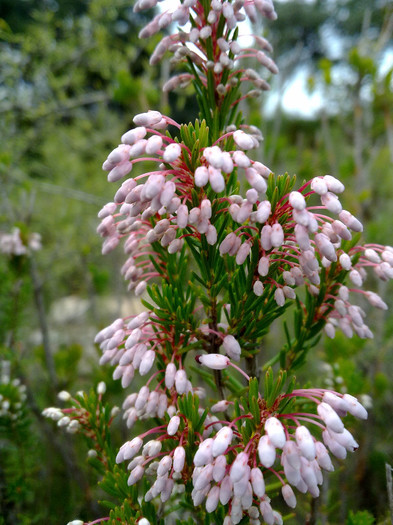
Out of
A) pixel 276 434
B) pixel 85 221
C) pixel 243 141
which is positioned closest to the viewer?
pixel 276 434

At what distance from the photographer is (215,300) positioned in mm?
873

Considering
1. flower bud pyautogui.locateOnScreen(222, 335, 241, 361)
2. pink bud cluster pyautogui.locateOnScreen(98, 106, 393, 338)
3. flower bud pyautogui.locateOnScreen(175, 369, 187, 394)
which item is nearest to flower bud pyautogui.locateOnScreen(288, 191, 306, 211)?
pink bud cluster pyautogui.locateOnScreen(98, 106, 393, 338)

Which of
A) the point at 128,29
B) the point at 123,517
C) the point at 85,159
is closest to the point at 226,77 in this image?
the point at 123,517

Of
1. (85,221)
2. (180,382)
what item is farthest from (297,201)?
(85,221)

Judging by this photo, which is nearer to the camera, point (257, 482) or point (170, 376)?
point (257, 482)

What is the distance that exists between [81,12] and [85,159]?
374 centimetres

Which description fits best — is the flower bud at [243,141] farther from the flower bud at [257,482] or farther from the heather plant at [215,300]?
the flower bud at [257,482]

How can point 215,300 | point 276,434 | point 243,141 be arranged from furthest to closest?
point 215,300 < point 243,141 < point 276,434

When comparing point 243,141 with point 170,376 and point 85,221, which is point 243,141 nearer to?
point 170,376

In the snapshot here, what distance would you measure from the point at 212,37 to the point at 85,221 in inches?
144

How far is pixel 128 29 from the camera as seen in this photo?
896 cm

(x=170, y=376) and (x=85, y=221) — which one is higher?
(x=170, y=376)

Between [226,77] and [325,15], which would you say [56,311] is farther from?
[325,15]

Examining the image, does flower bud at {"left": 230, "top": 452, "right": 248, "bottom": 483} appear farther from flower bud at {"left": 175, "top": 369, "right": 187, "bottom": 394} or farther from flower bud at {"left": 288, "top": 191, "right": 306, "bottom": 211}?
flower bud at {"left": 288, "top": 191, "right": 306, "bottom": 211}
